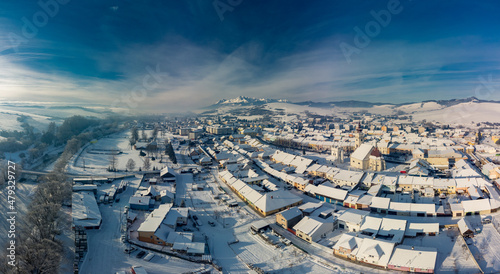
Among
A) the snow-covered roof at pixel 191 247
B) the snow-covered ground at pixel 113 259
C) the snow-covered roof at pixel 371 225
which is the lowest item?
the snow-covered ground at pixel 113 259

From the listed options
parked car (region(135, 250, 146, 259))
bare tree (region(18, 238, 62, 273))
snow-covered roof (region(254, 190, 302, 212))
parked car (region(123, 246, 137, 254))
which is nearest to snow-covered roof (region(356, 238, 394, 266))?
snow-covered roof (region(254, 190, 302, 212))

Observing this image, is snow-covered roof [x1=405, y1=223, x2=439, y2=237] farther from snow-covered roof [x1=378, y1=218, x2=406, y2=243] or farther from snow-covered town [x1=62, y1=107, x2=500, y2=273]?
snow-covered roof [x1=378, y1=218, x2=406, y2=243]

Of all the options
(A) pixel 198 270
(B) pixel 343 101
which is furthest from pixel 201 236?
(B) pixel 343 101

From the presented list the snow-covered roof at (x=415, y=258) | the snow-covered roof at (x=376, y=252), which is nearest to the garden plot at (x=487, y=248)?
the snow-covered roof at (x=415, y=258)

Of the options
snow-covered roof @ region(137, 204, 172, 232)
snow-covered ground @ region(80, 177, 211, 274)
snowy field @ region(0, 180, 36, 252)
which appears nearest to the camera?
snow-covered ground @ region(80, 177, 211, 274)

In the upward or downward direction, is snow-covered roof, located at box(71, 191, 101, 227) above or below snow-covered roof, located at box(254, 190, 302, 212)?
below

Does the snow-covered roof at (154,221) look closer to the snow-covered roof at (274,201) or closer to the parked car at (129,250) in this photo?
the parked car at (129,250)

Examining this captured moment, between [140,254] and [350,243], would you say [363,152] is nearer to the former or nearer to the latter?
[350,243]

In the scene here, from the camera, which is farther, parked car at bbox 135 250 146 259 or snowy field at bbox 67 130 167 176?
snowy field at bbox 67 130 167 176
